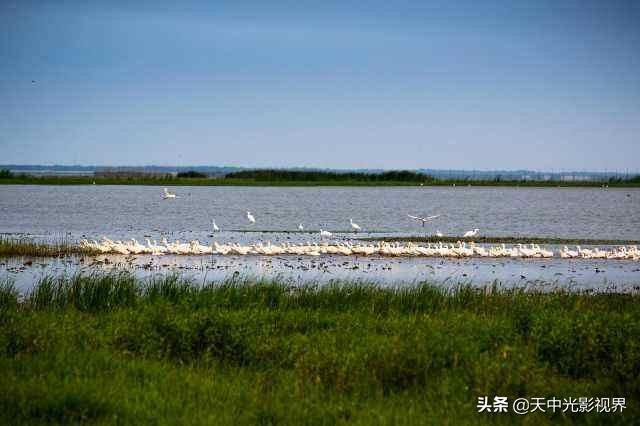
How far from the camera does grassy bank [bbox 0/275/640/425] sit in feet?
29.7

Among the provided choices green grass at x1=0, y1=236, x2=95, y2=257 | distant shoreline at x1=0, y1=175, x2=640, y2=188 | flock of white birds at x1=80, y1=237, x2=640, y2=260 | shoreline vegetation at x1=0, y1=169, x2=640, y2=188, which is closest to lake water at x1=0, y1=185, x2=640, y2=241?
flock of white birds at x1=80, y1=237, x2=640, y2=260

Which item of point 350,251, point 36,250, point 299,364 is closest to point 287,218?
point 350,251

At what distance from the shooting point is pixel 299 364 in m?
10.8

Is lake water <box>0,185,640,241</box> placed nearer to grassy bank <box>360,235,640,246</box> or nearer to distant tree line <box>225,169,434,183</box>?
grassy bank <box>360,235,640,246</box>

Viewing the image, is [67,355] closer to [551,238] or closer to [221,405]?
[221,405]

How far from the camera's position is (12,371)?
393 inches

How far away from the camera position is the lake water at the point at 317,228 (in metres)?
23.3

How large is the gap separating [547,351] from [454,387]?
7.15 ft

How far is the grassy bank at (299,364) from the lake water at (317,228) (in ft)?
25.2

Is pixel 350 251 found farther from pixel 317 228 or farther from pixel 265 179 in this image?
pixel 265 179

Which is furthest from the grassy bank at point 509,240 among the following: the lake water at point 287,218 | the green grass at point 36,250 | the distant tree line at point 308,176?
the distant tree line at point 308,176

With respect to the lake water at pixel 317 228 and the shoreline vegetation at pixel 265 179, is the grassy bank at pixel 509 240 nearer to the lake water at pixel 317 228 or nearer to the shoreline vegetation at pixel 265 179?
the lake water at pixel 317 228

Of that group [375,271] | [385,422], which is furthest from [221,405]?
[375,271]

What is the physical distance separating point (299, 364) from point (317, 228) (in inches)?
1249
